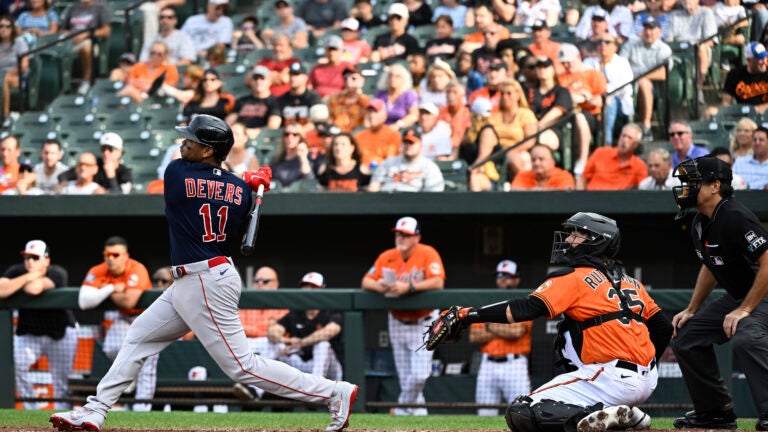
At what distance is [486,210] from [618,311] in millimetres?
4379

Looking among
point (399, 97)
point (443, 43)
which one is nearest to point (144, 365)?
point (399, 97)

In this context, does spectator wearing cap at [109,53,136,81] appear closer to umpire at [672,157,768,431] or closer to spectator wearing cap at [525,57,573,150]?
spectator wearing cap at [525,57,573,150]

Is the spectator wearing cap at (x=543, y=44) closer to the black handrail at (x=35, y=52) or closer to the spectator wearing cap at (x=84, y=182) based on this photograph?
the spectator wearing cap at (x=84, y=182)

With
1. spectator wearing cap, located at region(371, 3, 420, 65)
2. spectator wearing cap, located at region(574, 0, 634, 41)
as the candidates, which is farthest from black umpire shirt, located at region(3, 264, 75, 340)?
spectator wearing cap, located at region(574, 0, 634, 41)

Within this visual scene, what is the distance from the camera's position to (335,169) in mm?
10289

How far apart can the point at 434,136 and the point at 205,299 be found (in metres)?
5.37

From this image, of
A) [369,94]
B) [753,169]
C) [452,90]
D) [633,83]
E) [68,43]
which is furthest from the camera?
[68,43]

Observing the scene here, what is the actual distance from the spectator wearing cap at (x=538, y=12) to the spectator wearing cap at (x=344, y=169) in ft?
9.28

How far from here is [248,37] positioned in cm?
1329

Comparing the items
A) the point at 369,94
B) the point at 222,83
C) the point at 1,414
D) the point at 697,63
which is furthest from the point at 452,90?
the point at 1,414

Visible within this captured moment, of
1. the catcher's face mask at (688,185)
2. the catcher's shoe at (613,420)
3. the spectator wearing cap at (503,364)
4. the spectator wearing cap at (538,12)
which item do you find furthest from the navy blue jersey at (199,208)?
the spectator wearing cap at (538,12)

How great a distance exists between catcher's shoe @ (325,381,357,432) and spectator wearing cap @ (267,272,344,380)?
2.35 metres

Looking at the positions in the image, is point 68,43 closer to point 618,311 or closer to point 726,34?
point 726,34

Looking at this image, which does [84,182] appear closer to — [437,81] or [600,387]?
[437,81]
